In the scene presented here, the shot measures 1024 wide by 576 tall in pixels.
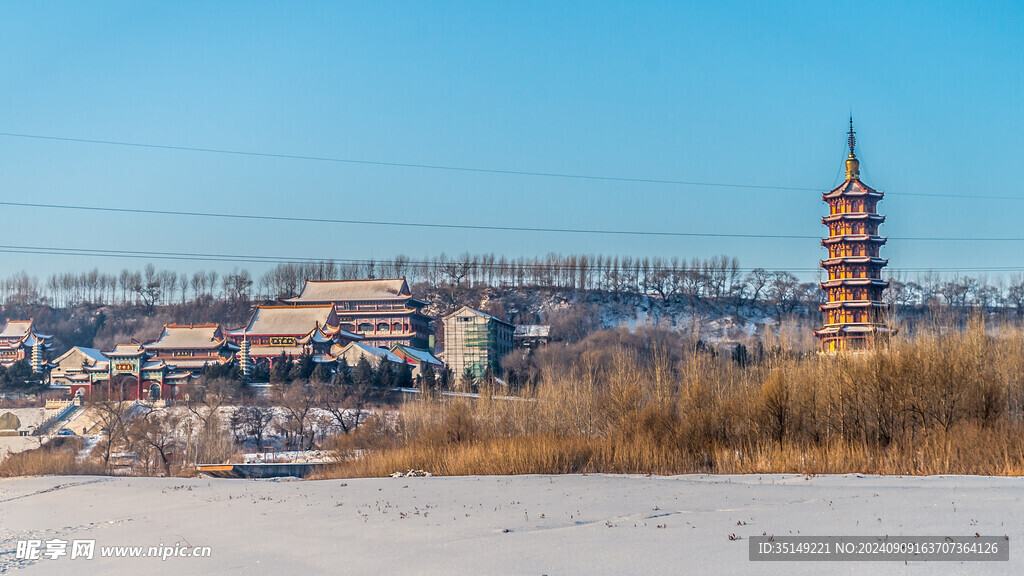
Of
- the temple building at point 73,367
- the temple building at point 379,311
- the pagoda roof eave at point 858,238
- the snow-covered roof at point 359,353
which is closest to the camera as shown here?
the pagoda roof eave at point 858,238

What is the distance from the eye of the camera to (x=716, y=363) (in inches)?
709

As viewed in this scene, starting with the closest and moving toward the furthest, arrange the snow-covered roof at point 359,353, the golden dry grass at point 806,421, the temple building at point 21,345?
the golden dry grass at point 806,421, the snow-covered roof at point 359,353, the temple building at point 21,345

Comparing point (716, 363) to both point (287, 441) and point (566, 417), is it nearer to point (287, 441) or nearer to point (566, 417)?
point (566, 417)

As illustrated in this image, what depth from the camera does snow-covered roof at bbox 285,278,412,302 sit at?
2406 inches

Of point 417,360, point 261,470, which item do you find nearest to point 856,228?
point 417,360

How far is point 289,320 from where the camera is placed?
184 ft

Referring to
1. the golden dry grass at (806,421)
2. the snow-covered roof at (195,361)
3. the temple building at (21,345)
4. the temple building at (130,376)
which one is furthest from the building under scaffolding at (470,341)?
the golden dry grass at (806,421)

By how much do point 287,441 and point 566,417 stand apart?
16749 mm

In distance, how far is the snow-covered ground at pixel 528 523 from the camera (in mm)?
6797

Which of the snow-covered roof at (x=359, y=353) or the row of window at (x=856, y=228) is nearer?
the row of window at (x=856, y=228)

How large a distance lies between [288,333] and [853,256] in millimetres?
33427

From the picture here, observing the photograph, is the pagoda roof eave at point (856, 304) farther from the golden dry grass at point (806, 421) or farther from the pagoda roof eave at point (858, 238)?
the golden dry grass at point (806, 421)

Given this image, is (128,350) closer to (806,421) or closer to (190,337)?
(190,337)

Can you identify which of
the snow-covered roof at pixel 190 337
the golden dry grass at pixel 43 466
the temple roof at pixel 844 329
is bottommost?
the golden dry grass at pixel 43 466
